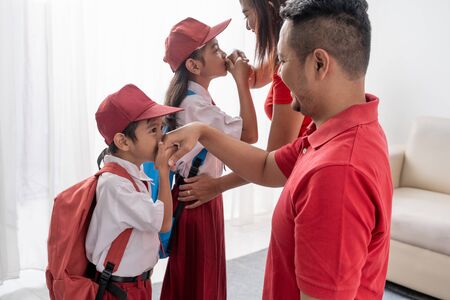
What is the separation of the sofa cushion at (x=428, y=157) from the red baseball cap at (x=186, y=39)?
206cm

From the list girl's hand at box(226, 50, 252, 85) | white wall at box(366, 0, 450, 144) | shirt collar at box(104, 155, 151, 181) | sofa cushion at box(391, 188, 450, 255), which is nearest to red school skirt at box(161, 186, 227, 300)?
shirt collar at box(104, 155, 151, 181)

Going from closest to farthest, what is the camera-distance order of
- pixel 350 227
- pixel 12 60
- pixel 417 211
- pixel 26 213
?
pixel 350 227
pixel 12 60
pixel 26 213
pixel 417 211

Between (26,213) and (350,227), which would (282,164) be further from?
(26,213)

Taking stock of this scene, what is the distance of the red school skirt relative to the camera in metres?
1.69

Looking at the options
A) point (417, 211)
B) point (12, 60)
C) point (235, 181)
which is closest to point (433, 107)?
point (417, 211)

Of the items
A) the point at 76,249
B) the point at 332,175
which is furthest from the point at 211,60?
the point at 332,175

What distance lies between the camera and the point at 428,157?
3.19 meters

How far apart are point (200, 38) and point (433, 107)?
2.54 metres

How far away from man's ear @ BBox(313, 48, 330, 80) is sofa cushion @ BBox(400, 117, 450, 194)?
2494 millimetres

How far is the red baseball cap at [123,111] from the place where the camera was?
1.46m

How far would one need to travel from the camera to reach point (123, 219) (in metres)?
1.41

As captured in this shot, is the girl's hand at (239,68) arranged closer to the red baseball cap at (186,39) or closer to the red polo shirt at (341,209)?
the red baseball cap at (186,39)

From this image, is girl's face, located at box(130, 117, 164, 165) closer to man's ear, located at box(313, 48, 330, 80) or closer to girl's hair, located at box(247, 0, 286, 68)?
girl's hair, located at box(247, 0, 286, 68)

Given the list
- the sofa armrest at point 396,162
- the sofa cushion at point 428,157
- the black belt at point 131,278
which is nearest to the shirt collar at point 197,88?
the black belt at point 131,278
